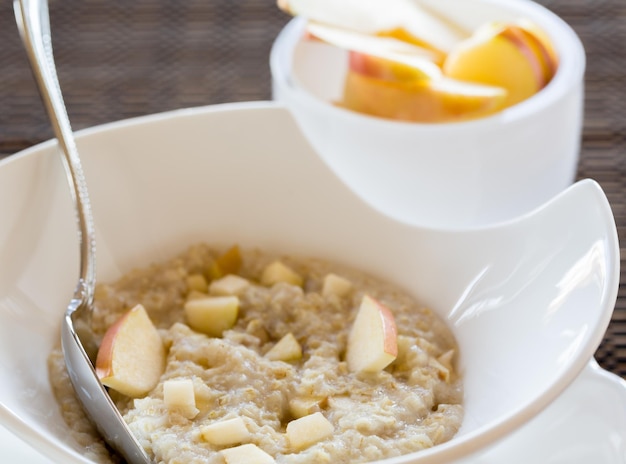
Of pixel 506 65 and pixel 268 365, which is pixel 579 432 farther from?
pixel 506 65

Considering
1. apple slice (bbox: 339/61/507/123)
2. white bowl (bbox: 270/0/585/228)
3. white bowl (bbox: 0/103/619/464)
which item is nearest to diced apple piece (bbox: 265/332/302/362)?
white bowl (bbox: 0/103/619/464)

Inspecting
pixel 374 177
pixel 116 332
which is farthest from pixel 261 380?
pixel 374 177

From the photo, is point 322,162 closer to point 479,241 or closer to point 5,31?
point 479,241

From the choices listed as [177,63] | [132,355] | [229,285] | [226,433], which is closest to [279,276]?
[229,285]

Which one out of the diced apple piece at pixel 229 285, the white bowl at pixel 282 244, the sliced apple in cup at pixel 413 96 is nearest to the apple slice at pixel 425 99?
the sliced apple in cup at pixel 413 96

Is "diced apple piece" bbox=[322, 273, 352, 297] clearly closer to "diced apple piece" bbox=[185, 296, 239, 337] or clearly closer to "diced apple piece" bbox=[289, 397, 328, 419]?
"diced apple piece" bbox=[185, 296, 239, 337]
